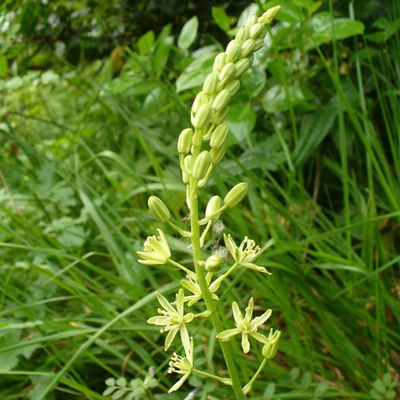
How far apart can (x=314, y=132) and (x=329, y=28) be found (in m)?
0.48

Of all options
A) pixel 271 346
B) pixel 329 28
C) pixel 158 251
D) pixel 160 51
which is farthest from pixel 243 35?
pixel 160 51

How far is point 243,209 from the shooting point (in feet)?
9.78

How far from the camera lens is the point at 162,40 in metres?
2.95

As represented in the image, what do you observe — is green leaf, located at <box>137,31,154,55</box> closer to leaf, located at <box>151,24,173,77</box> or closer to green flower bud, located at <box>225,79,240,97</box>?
leaf, located at <box>151,24,173,77</box>

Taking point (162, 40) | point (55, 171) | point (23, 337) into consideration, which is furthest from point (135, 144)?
point (23, 337)

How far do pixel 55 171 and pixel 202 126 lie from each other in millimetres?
2219

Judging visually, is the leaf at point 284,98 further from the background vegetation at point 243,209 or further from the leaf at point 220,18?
the leaf at point 220,18

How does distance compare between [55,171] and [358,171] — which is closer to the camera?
[358,171]

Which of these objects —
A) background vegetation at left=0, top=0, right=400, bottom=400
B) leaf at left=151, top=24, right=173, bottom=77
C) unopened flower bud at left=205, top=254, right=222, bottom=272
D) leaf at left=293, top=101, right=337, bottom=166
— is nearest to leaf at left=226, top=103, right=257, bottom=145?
background vegetation at left=0, top=0, right=400, bottom=400

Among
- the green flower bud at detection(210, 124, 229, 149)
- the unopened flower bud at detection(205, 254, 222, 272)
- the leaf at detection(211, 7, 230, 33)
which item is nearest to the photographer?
the unopened flower bud at detection(205, 254, 222, 272)

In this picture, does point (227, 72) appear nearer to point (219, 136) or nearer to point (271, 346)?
point (219, 136)

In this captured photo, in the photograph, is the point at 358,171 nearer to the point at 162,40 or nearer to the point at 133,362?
the point at 162,40

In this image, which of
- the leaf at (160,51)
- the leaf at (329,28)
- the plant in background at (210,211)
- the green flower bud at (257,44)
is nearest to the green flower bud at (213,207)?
the plant in background at (210,211)

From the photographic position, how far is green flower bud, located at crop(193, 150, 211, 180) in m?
1.25
